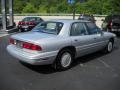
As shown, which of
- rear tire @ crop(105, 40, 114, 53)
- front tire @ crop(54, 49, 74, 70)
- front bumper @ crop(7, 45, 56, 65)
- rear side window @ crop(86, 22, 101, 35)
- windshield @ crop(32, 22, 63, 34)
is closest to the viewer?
front bumper @ crop(7, 45, 56, 65)

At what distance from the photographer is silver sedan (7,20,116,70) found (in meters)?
5.82

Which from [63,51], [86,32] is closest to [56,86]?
[63,51]

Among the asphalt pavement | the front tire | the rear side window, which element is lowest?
the asphalt pavement

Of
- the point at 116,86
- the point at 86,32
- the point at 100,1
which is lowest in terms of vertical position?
the point at 116,86

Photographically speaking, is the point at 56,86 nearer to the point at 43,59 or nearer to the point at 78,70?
the point at 43,59

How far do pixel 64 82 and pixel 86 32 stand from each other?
7.84 feet

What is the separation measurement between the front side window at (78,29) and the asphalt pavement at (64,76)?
1066 millimetres

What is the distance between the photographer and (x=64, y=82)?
5.48 meters

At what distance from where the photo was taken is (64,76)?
5957 millimetres

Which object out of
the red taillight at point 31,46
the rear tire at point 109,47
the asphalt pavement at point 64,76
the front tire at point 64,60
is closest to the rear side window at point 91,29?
the asphalt pavement at point 64,76

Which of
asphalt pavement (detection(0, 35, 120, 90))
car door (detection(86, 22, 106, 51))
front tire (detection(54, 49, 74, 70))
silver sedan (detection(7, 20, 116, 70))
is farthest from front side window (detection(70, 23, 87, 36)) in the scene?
asphalt pavement (detection(0, 35, 120, 90))

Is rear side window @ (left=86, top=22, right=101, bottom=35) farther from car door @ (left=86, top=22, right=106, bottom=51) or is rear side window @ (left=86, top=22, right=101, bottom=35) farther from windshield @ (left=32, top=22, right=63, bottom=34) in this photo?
windshield @ (left=32, top=22, right=63, bottom=34)

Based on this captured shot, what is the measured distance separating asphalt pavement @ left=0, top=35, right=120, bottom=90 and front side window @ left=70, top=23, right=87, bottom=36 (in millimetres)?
1066

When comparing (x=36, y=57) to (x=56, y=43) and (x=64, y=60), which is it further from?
(x=64, y=60)
